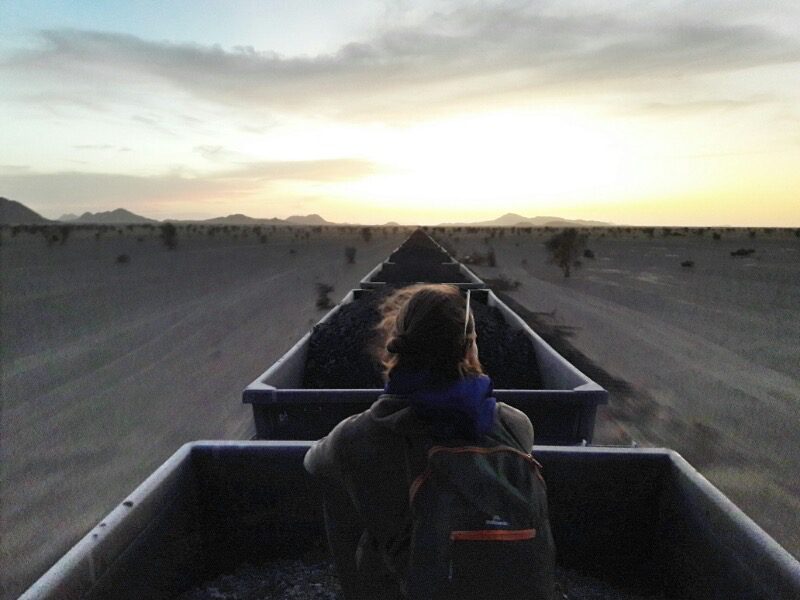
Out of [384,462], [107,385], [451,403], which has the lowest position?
[107,385]

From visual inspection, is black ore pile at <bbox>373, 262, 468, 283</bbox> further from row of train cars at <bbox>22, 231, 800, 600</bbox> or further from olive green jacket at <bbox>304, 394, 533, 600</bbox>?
olive green jacket at <bbox>304, 394, 533, 600</bbox>

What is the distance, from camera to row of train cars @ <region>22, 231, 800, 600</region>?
2.22 metres

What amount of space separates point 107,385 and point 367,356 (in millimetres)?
4812

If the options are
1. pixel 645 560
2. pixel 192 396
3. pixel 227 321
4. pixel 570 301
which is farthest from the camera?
pixel 570 301

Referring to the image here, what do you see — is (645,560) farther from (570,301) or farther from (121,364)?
(570,301)

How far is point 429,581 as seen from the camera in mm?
1529

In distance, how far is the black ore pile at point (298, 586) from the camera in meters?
2.69

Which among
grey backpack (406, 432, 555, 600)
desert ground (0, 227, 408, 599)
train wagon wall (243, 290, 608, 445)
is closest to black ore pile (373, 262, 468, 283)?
desert ground (0, 227, 408, 599)

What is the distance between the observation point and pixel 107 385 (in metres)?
7.52

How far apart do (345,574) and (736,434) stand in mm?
5386

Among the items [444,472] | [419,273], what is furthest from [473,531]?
[419,273]

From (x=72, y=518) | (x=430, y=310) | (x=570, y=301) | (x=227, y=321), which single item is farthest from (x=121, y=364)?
(x=570, y=301)

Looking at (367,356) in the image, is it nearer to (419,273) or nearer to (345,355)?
(345,355)

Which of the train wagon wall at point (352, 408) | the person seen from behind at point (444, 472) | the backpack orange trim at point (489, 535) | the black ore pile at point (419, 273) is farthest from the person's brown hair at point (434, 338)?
the black ore pile at point (419, 273)
